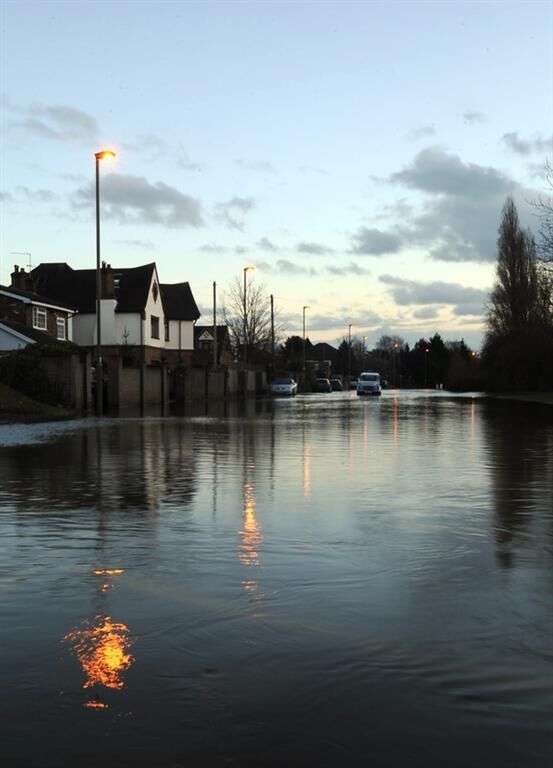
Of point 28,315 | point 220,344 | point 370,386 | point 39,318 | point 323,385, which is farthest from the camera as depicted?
point 220,344

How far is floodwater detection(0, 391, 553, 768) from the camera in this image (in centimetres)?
348

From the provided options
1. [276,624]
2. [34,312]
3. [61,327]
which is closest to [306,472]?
[276,624]

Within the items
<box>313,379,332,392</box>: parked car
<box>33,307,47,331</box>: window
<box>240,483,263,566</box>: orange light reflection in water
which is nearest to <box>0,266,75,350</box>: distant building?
<box>33,307,47,331</box>: window

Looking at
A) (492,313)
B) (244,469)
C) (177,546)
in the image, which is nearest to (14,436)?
(244,469)

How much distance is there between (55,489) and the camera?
434 inches

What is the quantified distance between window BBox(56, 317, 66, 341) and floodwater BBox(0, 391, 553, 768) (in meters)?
40.7

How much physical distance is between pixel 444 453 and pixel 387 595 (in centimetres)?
1093

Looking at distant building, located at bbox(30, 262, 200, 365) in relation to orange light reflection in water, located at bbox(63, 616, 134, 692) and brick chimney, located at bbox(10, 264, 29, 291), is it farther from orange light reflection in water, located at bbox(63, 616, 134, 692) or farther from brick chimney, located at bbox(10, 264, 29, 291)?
orange light reflection in water, located at bbox(63, 616, 134, 692)

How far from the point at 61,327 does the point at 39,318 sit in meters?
3.83

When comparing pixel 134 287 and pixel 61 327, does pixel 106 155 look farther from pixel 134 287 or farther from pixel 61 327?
pixel 134 287

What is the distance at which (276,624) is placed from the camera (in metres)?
5.00

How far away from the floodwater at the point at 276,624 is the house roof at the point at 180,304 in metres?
61.7

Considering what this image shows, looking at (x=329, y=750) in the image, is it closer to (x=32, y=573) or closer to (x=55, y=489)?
(x=32, y=573)

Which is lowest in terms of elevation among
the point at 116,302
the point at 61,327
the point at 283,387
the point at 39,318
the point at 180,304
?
the point at 283,387
